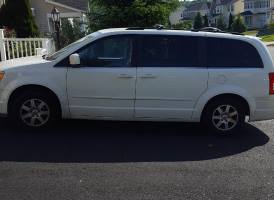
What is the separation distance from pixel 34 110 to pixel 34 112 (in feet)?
0.11

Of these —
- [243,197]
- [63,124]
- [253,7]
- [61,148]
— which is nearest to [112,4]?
[63,124]

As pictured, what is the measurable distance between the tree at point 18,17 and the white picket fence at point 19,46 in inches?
86.7

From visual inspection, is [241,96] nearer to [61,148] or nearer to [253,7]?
[61,148]

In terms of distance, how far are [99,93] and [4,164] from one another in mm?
2032

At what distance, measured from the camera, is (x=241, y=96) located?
23.1 feet

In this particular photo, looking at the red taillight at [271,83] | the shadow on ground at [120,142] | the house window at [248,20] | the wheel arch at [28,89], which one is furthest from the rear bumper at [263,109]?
the house window at [248,20]

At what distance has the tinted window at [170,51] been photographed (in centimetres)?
698

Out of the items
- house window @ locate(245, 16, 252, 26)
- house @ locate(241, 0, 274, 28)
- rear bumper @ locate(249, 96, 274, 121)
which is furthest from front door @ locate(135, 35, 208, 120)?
house window @ locate(245, 16, 252, 26)

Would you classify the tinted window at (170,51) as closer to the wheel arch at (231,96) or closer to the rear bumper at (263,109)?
the wheel arch at (231,96)

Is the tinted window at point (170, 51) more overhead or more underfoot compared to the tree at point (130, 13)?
more underfoot

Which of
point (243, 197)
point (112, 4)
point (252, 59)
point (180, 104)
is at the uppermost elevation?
point (112, 4)

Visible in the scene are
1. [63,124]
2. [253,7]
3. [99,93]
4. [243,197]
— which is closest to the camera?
[243,197]

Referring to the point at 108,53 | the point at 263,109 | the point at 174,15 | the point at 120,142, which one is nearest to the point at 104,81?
the point at 108,53

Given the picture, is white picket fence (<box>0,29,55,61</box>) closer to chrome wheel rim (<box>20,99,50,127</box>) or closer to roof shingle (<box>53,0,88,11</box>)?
chrome wheel rim (<box>20,99,50,127</box>)
